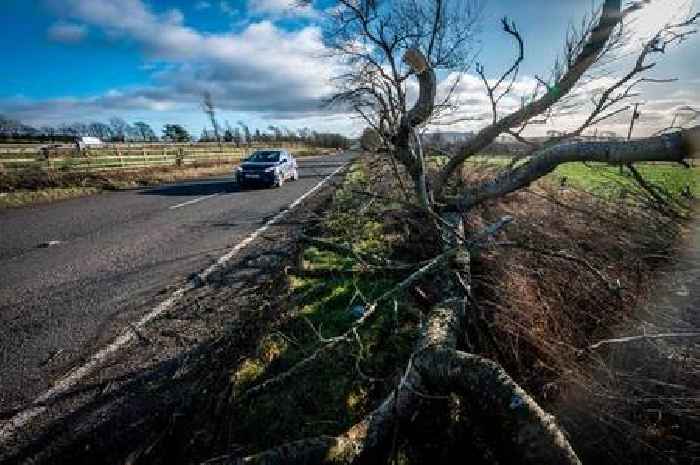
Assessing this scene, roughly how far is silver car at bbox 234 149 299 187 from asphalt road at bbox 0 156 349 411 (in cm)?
415

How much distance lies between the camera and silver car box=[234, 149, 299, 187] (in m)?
14.9

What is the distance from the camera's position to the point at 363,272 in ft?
15.2

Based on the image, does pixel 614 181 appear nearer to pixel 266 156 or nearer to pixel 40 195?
pixel 266 156

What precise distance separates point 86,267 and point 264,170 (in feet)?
33.4

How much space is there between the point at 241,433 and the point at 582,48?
690 cm

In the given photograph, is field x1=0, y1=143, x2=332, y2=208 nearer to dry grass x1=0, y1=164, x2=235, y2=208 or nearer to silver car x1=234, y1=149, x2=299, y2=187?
dry grass x1=0, y1=164, x2=235, y2=208

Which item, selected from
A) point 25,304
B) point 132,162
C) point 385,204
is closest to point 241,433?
point 25,304

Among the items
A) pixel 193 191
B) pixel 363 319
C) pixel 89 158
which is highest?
pixel 89 158

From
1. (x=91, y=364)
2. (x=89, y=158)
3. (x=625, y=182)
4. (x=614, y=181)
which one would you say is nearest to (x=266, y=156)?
(x=89, y=158)

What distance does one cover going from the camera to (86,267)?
518 centimetres

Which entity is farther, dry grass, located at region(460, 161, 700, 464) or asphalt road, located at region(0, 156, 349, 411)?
asphalt road, located at region(0, 156, 349, 411)

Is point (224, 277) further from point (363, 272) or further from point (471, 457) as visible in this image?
point (471, 457)

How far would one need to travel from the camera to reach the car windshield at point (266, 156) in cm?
1655

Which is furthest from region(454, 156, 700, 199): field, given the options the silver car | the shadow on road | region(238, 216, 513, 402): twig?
the shadow on road
